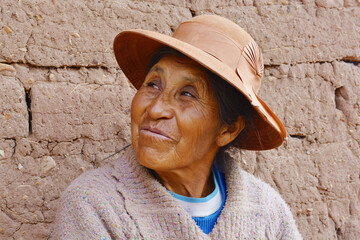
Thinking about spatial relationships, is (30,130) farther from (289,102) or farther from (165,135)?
(289,102)

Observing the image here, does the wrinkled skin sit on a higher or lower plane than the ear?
higher

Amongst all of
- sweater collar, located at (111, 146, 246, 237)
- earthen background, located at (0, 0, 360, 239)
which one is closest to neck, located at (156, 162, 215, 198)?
sweater collar, located at (111, 146, 246, 237)

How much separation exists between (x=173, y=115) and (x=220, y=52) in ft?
1.18

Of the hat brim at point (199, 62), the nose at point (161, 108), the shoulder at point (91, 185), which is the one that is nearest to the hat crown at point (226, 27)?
the hat brim at point (199, 62)

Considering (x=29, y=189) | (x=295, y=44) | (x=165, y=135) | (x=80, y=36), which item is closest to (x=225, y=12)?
(x=295, y=44)

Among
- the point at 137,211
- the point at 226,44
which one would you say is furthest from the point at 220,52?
the point at 137,211

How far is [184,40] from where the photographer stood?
210cm

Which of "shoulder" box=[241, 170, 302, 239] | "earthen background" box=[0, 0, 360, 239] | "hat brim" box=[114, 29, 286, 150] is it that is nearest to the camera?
"hat brim" box=[114, 29, 286, 150]

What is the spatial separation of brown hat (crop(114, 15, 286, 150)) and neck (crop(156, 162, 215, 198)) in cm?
34

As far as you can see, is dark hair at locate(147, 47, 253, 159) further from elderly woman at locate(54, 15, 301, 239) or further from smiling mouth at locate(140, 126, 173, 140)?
smiling mouth at locate(140, 126, 173, 140)

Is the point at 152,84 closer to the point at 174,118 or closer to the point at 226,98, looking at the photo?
the point at 174,118

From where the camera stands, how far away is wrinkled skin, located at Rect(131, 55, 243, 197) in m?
1.96

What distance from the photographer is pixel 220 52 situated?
2.04m

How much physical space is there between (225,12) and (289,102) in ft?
2.60
